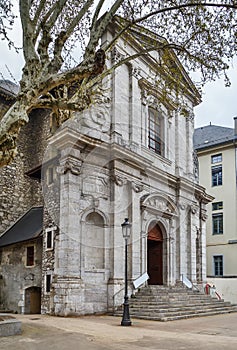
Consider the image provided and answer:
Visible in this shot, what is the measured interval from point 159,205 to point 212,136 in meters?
14.6

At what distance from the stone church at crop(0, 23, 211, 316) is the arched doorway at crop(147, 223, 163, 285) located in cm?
4

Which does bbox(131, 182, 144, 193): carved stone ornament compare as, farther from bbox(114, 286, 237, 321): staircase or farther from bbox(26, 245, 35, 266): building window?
bbox(26, 245, 35, 266): building window

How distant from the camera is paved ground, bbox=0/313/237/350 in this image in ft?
26.1

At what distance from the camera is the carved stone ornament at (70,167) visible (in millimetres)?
14172

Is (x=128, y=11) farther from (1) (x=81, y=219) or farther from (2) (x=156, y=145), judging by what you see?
(2) (x=156, y=145)

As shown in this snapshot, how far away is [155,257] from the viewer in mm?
18844

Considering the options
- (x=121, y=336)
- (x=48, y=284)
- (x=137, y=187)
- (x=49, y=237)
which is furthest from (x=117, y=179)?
(x=121, y=336)

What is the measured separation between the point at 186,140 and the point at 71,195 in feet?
30.0

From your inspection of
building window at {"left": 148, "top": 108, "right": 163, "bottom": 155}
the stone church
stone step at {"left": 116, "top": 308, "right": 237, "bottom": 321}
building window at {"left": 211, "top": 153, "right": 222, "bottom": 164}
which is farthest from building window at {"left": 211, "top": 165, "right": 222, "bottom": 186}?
stone step at {"left": 116, "top": 308, "right": 237, "bottom": 321}

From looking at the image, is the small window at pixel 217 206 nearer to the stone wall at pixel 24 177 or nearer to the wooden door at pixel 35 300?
the stone wall at pixel 24 177

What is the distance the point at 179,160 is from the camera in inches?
802

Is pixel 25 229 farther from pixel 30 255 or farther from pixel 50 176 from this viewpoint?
pixel 50 176

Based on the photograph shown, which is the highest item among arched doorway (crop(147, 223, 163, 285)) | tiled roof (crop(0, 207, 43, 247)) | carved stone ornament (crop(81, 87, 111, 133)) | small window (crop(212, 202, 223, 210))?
carved stone ornament (crop(81, 87, 111, 133))

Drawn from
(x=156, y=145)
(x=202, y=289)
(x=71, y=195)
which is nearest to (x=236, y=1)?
(x=71, y=195)
